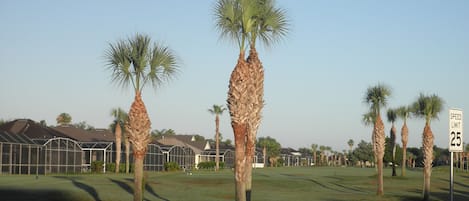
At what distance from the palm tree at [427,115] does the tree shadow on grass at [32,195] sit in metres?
21.4

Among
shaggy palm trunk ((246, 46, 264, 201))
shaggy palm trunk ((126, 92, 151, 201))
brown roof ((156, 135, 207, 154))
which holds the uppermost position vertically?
shaggy palm trunk ((246, 46, 264, 201))

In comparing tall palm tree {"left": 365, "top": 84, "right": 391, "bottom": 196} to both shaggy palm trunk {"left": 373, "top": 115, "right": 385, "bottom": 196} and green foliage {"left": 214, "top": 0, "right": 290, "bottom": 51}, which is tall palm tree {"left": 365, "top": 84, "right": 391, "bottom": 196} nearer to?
shaggy palm trunk {"left": 373, "top": 115, "right": 385, "bottom": 196}

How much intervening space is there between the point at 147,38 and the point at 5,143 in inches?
1608

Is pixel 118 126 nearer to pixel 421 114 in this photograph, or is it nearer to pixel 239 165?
pixel 421 114

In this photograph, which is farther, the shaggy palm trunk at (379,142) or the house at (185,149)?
the house at (185,149)

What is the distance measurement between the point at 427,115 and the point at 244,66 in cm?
2256

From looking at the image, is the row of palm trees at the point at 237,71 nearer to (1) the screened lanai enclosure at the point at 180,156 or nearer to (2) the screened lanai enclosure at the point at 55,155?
(2) the screened lanai enclosure at the point at 55,155

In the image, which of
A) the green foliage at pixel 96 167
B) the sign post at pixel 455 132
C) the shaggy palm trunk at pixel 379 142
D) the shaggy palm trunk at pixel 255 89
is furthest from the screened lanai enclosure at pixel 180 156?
the sign post at pixel 455 132

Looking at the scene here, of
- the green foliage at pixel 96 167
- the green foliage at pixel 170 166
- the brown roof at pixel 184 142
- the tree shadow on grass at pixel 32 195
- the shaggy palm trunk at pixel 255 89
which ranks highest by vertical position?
the shaggy palm trunk at pixel 255 89

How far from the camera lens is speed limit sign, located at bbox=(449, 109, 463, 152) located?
17062mm

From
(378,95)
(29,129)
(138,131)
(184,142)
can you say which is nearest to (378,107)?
(378,95)

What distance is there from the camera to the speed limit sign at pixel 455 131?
17062mm

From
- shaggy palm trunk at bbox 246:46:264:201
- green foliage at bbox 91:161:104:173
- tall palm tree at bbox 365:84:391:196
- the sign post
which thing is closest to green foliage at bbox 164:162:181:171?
green foliage at bbox 91:161:104:173

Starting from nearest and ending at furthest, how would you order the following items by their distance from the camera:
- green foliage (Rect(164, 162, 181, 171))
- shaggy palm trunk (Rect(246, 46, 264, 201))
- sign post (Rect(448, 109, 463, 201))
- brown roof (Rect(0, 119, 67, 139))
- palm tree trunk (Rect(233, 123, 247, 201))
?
sign post (Rect(448, 109, 463, 201)), palm tree trunk (Rect(233, 123, 247, 201)), shaggy palm trunk (Rect(246, 46, 264, 201)), brown roof (Rect(0, 119, 67, 139)), green foliage (Rect(164, 162, 181, 171))
